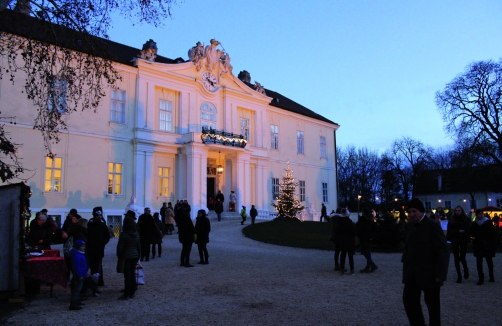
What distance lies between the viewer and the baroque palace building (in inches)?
977

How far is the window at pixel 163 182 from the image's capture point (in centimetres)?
2989

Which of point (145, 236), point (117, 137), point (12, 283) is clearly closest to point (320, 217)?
point (117, 137)

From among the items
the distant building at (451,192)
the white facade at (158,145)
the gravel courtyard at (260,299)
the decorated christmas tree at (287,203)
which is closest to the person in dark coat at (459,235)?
the gravel courtyard at (260,299)

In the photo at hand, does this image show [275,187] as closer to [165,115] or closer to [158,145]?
[165,115]

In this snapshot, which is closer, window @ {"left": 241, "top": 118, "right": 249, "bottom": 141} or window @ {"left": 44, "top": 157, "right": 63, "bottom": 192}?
window @ {"left": 44, "top": 157, "right": 63, "bottom": 192}

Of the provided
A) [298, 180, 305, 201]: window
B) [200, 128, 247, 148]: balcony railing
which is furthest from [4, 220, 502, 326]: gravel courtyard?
[298, 180, 305, 201]: window

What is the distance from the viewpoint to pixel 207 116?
33156mm

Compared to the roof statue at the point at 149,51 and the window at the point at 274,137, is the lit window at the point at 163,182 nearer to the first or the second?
the roof statue at the point at 149,51

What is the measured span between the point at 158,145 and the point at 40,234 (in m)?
18.7

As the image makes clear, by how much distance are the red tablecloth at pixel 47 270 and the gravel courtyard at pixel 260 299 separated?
16.2 inches

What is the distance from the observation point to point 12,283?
28.5 feet

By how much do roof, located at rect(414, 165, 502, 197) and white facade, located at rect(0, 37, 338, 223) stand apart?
19.4 m

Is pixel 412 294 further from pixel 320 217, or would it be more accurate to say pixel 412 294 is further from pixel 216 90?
pixel 320 217

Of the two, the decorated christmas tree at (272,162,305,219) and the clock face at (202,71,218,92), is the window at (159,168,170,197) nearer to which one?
the clock face at (202,71,218,92)
